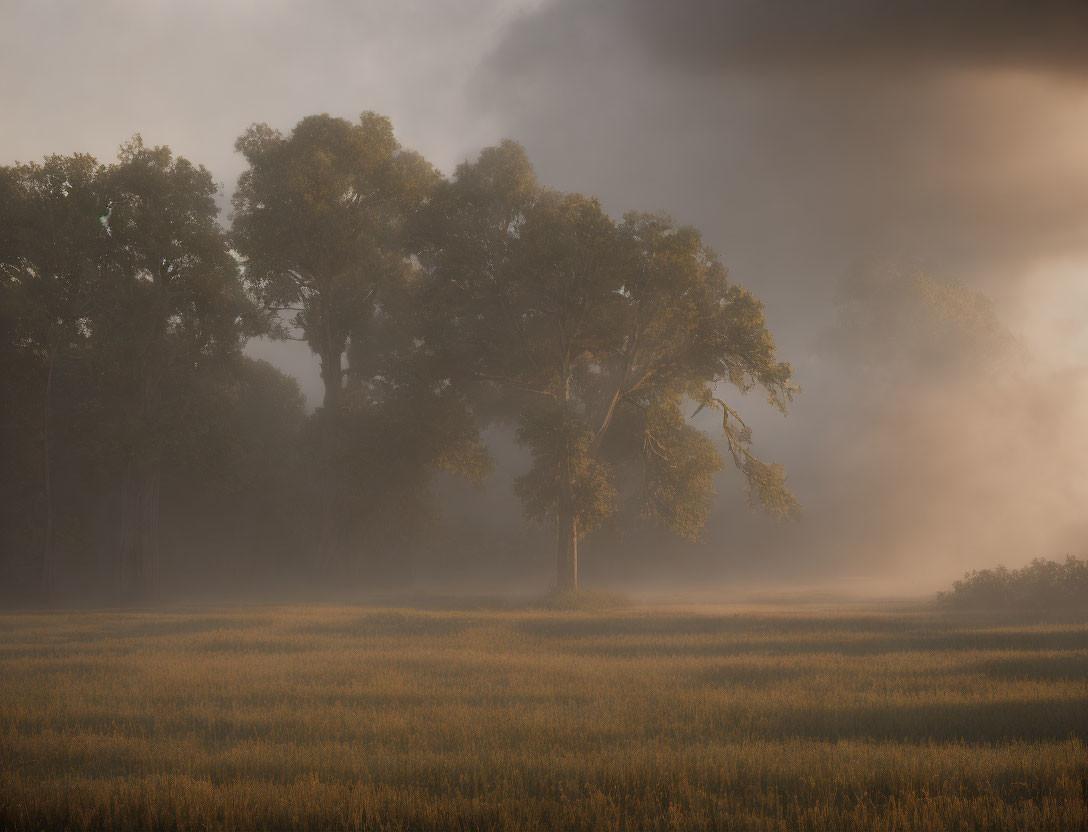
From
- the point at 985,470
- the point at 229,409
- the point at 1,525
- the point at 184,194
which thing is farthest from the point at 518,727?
the point at 985,470

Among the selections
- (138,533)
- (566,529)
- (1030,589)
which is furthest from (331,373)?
(1030,589)

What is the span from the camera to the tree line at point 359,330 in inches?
1254

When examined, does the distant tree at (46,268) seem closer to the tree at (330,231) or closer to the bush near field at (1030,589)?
the tree at (330,231)

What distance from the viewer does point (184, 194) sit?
34.4 meters

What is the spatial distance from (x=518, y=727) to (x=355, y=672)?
5.53 meters

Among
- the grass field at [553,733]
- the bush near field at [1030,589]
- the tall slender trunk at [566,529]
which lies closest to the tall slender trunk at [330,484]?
the tall slender trunk at [566,529]

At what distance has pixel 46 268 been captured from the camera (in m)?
32.8

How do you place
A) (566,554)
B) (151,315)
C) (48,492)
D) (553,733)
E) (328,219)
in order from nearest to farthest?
(553,733), (48,492), (566,554), (151,315), (328,219)

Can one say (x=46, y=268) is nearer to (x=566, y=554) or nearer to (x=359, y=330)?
(x=359, y=330)

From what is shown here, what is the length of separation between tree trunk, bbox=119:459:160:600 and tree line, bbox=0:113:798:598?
0.29ft

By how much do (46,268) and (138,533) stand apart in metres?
11.0

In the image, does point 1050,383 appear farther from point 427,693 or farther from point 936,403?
point 427,693

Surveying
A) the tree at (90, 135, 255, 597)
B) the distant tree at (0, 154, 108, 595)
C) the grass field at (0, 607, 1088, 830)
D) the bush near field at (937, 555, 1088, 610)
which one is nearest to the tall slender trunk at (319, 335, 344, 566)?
the tree at (90, 135, 255, 597)

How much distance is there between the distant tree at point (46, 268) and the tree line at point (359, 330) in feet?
0.30
